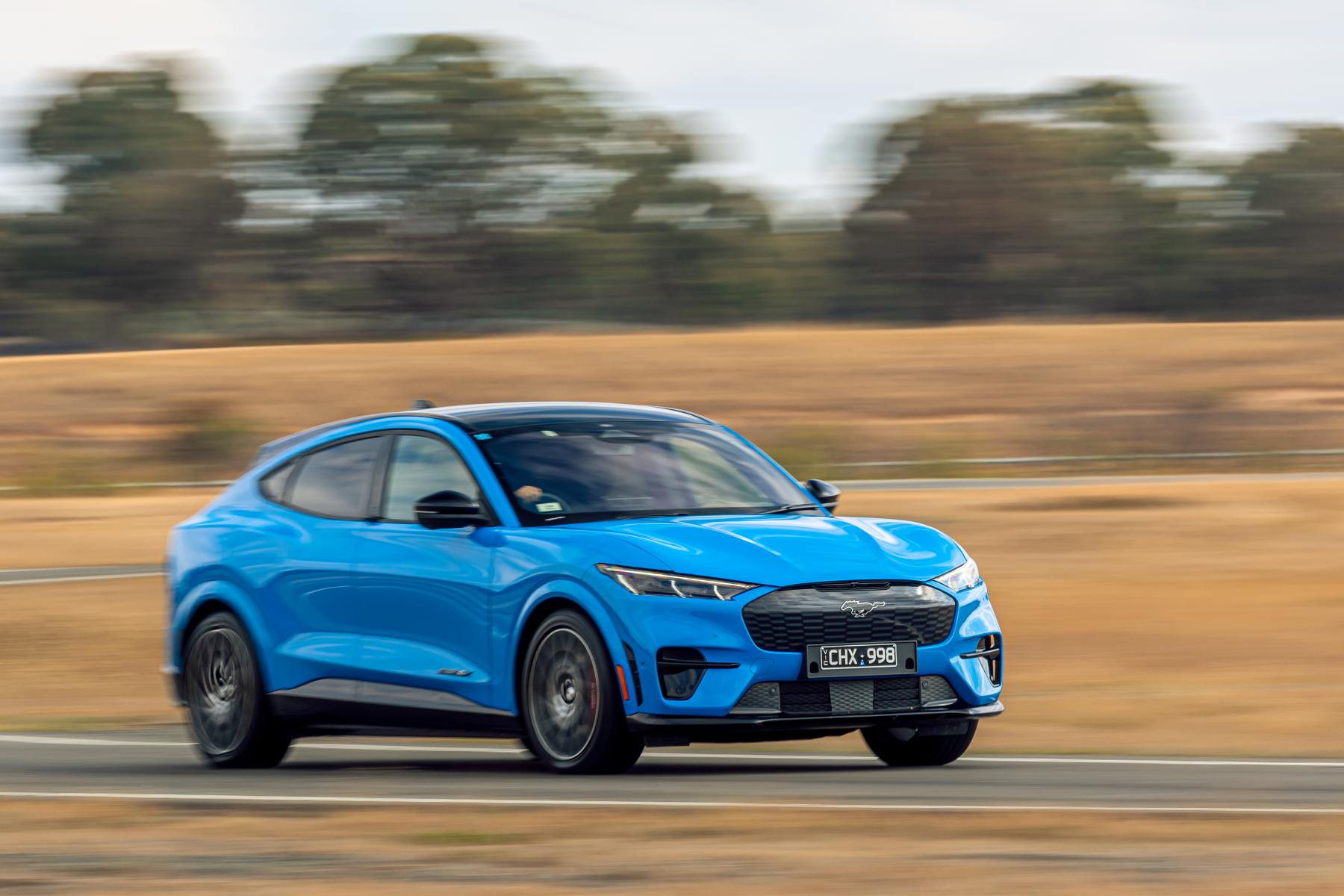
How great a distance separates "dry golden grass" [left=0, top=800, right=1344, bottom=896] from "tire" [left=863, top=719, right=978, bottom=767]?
1992 mm

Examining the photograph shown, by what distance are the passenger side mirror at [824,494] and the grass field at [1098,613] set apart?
159cm

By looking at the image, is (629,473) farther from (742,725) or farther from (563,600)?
(742,725)

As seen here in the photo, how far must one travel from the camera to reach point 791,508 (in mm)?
9688

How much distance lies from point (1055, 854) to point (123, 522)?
20.2 meters

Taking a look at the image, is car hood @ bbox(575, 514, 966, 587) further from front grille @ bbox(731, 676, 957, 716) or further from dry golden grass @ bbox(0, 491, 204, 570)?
dry golden grass @ bbox(0, 491, 204, 570)

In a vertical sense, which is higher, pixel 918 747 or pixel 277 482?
pixel 277 482

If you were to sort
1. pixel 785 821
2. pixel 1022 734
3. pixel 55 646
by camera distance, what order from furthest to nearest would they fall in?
pixel 55 646, pixel 1022 734, pixel 785 821

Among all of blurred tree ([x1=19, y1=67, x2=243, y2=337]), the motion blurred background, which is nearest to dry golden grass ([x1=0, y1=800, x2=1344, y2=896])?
the motion blurred background

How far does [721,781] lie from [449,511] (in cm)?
153

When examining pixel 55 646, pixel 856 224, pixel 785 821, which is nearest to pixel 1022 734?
pixel 785 821

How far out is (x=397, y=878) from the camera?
6.29 meters

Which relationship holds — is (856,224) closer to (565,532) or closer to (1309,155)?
(1309,155)

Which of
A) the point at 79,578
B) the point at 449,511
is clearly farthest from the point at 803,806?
the point at 79,578

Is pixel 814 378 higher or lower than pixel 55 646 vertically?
lower
